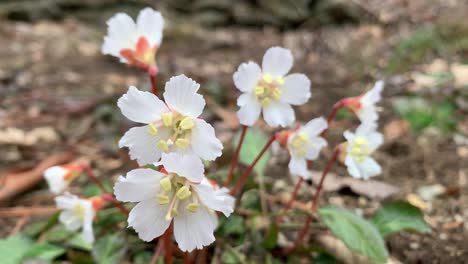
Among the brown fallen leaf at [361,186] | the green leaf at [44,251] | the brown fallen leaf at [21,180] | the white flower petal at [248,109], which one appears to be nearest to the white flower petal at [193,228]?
the white flower petal at [248,109]

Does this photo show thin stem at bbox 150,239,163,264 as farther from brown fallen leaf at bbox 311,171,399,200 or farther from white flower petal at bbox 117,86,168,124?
brown fallen leaf at bbox 311,171,399,200

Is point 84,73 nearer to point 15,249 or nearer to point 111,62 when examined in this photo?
point 111,62

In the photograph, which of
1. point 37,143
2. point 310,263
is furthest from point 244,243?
point 37,143

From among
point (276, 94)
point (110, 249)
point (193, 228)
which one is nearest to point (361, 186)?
point (276, 94)

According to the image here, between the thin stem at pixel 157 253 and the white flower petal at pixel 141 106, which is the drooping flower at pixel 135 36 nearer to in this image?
the white flower petal at pixel 141 106

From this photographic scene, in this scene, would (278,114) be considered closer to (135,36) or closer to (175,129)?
(175,129)

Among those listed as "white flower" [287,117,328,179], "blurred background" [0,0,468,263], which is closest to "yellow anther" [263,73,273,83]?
"white flower" [287,117,328,179]

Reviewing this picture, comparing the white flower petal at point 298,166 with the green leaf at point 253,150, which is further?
the green leaf at point 253,150
